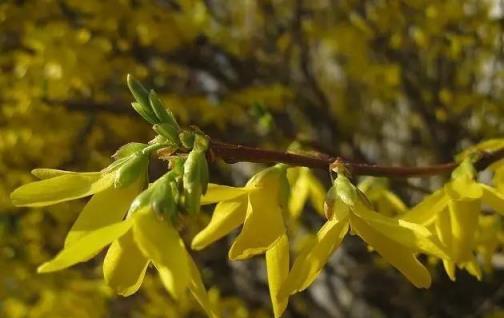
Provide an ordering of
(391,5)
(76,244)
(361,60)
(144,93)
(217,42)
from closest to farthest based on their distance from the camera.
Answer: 1. (76,244)
2. (144,93)
3. (391,5)
4. (217,42)
5. (361,60)

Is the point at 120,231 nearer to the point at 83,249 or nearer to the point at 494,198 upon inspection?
the point at 83,249

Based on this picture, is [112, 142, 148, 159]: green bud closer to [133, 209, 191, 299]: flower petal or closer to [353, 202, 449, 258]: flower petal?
[133, 209, 191, 299]: flower petal

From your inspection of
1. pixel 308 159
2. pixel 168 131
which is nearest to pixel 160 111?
pixel 168 131

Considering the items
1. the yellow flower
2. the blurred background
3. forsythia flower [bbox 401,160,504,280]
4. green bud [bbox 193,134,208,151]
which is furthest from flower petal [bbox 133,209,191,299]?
the blurred background

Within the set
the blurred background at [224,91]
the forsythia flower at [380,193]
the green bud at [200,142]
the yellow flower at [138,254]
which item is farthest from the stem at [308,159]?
the blurred background at [224,91]

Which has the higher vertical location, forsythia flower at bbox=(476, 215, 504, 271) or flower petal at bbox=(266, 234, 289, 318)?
flower petal at bbox=(266, 234, 289, 318)

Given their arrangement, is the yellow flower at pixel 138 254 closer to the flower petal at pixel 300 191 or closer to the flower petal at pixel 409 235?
the flower petal at pixel 409 235

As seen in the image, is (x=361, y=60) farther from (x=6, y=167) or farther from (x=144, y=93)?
(x=144, y=93)

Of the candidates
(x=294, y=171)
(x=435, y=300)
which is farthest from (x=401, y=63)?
(x=294, y=171)
